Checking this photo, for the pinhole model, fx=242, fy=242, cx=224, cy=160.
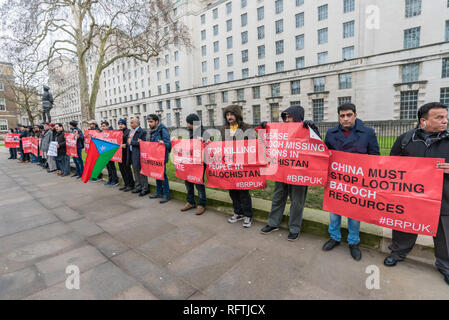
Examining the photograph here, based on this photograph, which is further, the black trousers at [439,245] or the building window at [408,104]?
the building window at [408,104]

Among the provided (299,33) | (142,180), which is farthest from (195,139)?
(299,33)

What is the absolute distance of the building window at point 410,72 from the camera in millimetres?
28362

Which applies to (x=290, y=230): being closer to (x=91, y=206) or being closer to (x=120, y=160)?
(x=91, y=206)

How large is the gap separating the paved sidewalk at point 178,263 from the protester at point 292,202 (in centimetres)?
15

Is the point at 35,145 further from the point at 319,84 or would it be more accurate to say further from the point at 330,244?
the point at 319,84

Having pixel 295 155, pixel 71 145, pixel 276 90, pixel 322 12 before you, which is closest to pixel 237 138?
pixel 295 155

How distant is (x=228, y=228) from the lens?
13.9ft

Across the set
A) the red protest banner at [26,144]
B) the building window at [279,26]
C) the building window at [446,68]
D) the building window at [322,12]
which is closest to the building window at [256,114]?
the building window at [279,26]

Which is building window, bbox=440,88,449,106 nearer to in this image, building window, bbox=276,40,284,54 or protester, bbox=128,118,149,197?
building window, bbox=276,40,284,54

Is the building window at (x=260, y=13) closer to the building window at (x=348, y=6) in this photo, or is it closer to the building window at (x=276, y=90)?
the building window at (x=276, y=90)

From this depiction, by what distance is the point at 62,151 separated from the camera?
967 cm

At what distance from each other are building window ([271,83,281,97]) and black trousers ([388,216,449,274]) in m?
38.2

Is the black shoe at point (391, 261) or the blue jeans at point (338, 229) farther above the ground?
the blue jeans at point (338, 229)
